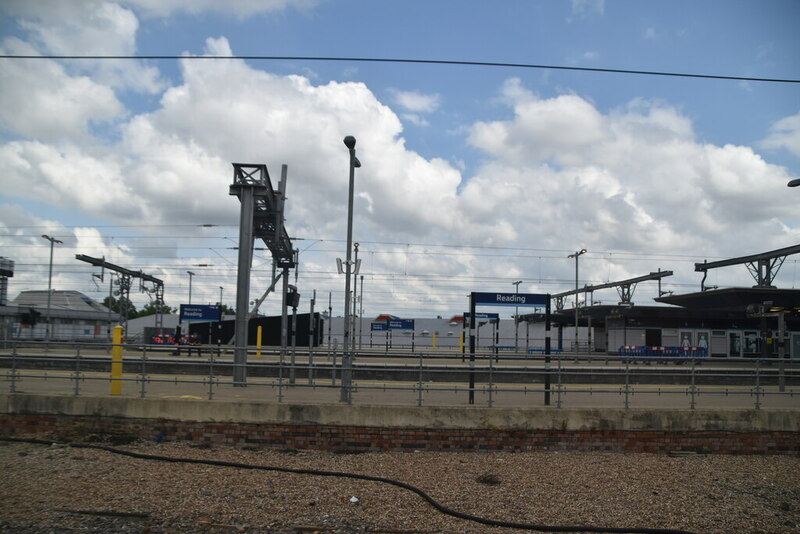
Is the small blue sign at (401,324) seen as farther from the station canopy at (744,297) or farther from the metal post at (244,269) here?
the metal post at (244,269)

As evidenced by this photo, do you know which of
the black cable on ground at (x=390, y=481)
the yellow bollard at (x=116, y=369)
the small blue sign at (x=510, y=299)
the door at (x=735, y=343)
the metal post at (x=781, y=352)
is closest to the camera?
the black cable on ground at (x=390, y=481)

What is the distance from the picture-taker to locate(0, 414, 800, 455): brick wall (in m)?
10.7

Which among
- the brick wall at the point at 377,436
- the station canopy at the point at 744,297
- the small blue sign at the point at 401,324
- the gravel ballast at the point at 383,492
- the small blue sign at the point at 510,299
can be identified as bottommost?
the gravel ballast at the point at 383,492

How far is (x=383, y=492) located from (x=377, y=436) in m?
2.15

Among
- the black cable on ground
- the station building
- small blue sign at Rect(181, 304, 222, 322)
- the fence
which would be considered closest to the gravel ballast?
the black cable on ground

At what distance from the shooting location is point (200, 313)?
32.6 meters

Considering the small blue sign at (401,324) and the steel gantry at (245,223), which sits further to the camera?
the small blue sign at (401,324)

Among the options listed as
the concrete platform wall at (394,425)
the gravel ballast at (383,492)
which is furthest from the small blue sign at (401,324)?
the gravel ballast at (383,492)

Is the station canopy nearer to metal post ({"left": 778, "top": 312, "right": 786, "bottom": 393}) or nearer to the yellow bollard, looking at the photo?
metal post ({"left": 778, "top": 312, "right": 786, "bottom": 393})

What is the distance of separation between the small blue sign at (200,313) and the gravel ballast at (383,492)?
72.4 feet

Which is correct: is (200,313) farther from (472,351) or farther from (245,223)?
(472,351)

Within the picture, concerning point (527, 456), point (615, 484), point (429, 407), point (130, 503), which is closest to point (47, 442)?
point (130, 503)

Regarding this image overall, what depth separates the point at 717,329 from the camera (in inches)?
1394

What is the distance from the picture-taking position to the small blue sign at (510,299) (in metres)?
14.2
